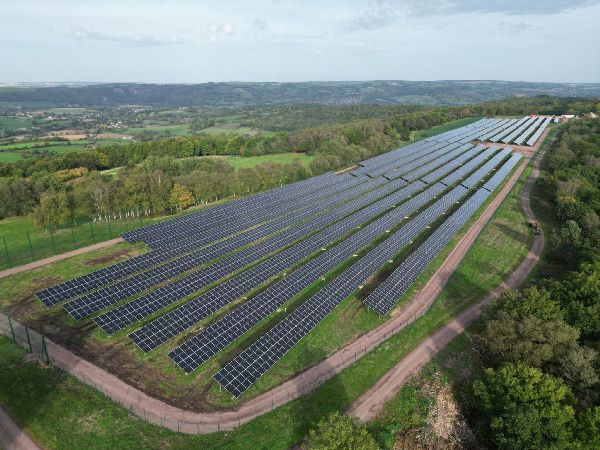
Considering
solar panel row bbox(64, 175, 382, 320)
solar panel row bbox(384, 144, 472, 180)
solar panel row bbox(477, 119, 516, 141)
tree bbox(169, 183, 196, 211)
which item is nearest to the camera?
solar panel row bbox(64, 175, 382, 320)

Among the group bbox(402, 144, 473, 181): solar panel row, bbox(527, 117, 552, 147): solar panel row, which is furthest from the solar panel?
bbox(527, 117, 552, 147): solar panel row

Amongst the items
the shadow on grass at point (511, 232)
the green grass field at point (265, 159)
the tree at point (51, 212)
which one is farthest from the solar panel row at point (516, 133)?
the tree at point (51, 212)

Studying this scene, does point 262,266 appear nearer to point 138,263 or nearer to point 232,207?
point 138,263

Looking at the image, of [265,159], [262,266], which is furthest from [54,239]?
[265,159]

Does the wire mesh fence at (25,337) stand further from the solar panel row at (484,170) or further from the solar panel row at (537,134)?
the solar panel row at (537,134)

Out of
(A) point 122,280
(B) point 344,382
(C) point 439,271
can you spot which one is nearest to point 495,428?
(B) point 344,382

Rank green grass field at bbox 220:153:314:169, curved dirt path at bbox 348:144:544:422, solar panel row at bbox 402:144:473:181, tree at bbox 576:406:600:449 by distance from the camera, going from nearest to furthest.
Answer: tree at bbox 576:406:600:449 < curved dirt path at bbox 348:144:544:422 < solar panel row at bbox 402:144:473:181 < green grass field at bbox 220:153:314:169

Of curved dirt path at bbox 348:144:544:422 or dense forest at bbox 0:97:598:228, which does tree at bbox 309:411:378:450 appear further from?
dense forest at bbox 0:97:598:228
